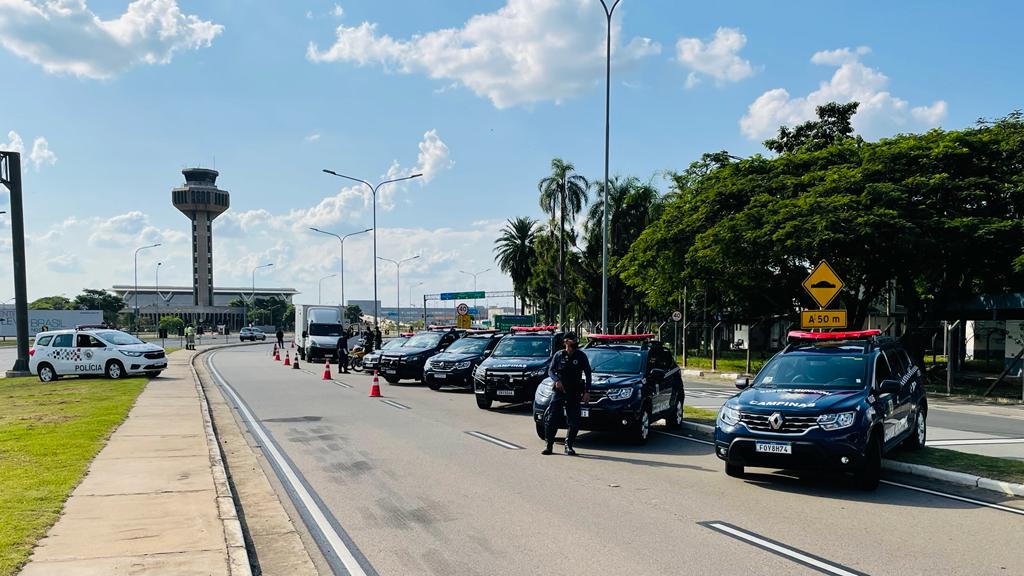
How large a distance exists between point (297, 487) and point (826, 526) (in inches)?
227

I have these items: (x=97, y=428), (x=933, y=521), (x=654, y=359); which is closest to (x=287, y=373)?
(x=97, y=428)

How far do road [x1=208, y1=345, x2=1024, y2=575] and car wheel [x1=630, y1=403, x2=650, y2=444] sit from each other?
0.21 metres

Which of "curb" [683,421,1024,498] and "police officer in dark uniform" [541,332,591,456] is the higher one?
"police officer in dark uniform" [541,332,591,456]

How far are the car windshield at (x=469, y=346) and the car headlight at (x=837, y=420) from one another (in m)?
15.0

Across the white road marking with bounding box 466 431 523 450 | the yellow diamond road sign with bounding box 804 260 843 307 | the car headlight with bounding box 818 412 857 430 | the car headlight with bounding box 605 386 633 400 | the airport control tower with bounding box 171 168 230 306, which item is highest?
the airport control tower with bounding box 171 168 230 306

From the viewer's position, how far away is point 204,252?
158 meters

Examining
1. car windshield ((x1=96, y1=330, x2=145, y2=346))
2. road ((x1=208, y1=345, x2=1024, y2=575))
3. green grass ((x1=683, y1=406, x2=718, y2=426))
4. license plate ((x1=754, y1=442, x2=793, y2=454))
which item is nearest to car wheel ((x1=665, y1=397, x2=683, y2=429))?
green grass ((x1=683, y1=406, x2=718, y2=426))

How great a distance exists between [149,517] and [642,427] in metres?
7.63

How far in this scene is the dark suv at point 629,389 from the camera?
12828 mm

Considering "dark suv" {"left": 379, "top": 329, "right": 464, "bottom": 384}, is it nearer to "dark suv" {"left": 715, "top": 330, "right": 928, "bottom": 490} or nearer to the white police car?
the white police car

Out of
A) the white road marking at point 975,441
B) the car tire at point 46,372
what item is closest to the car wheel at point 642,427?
the white road marking at point 975,441

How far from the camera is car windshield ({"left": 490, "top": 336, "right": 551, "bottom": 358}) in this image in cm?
1911

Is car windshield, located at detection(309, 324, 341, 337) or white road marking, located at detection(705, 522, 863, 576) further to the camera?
car windshield, located at detection(309, 324, 341, 337)

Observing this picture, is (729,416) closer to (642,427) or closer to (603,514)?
(603,514)
